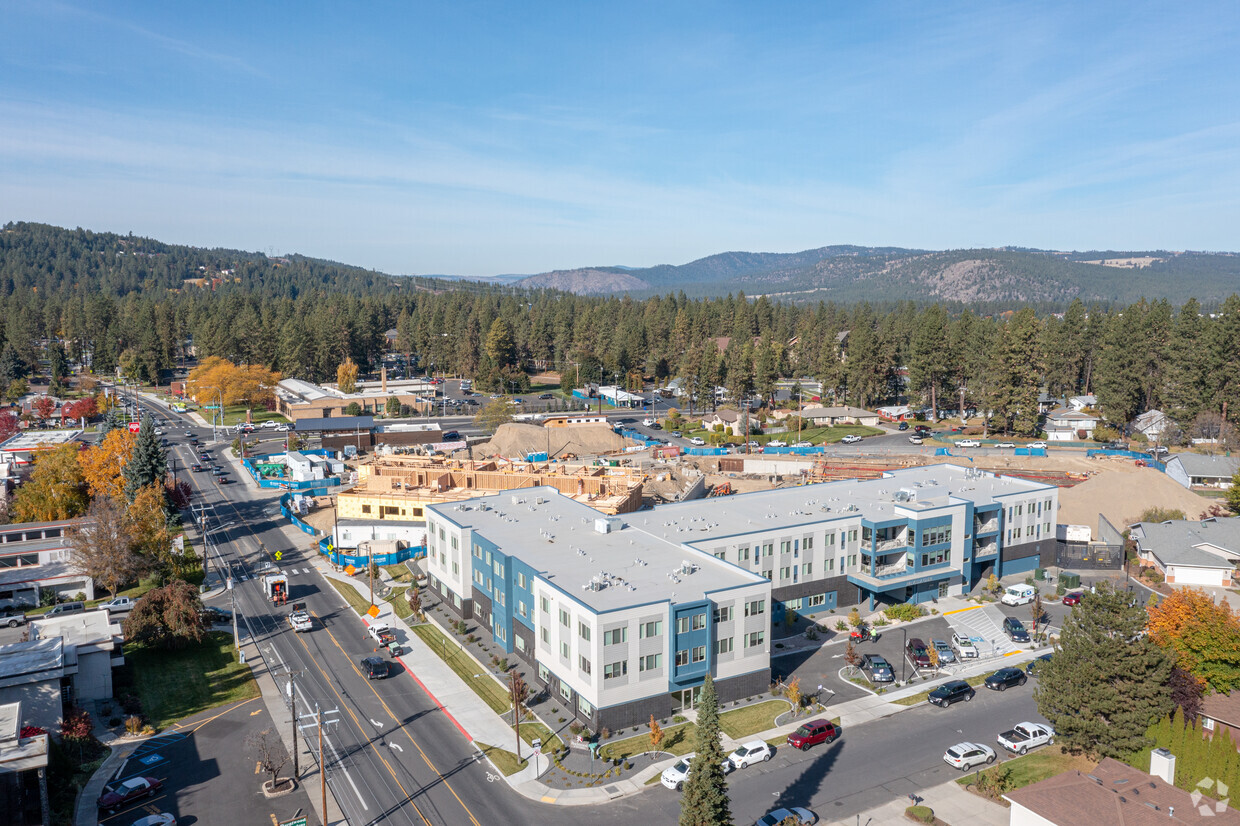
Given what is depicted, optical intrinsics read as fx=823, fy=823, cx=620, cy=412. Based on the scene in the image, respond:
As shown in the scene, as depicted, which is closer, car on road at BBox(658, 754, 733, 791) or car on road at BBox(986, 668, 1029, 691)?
car on road at BBox(658, 754, 733, 791)

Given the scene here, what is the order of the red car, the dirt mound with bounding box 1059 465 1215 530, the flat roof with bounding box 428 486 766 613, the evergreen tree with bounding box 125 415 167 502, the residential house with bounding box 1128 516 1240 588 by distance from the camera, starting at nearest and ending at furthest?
the red car → the flat roof with bounding box 428 486 766 613 → the residential house with bounding box 1128 516 1240 588 → the dirt mound with bounding box 1059 465 1215 530 → the evergreen tree with bounding box 125 415 167 502

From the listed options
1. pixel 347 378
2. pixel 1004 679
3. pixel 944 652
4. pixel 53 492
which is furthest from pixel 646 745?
pixel 347 378

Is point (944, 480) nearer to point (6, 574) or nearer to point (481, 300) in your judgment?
point (6, 574)

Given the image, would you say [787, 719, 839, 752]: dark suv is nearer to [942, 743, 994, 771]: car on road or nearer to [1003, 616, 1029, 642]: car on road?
[942, 743, 994, 771]: car on road

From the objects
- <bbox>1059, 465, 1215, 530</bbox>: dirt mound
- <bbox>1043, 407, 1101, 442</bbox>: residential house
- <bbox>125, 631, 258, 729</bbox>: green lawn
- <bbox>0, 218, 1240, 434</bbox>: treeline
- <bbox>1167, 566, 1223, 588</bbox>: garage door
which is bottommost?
<bbox>125, 631, 258, 729</bbox>: green lawn

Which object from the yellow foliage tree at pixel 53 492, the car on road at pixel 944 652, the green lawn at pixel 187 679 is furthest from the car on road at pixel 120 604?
the car on road at pixel 944 652

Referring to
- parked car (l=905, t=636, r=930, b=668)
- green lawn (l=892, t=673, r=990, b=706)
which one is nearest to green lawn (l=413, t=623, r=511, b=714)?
green lawn (l=892, t=673, r=990, b=706)

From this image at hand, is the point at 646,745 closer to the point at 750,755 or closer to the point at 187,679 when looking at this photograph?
the point at 750,755

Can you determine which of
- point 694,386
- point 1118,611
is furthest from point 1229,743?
point 694,386
